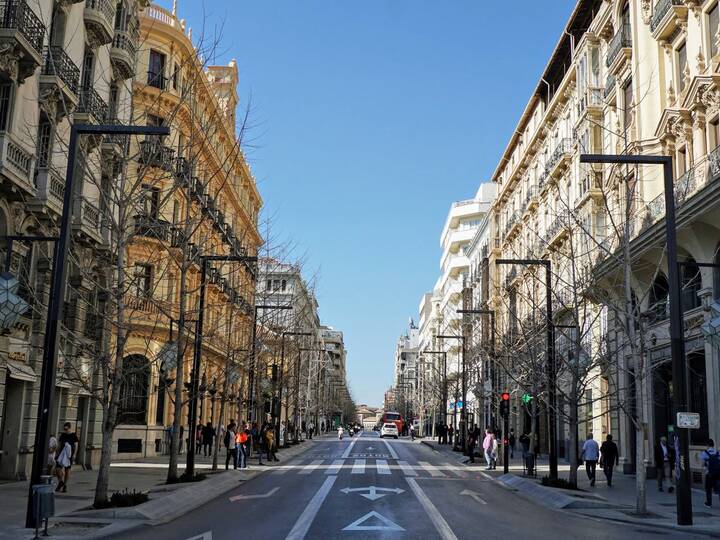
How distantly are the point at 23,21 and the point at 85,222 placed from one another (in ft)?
24.7

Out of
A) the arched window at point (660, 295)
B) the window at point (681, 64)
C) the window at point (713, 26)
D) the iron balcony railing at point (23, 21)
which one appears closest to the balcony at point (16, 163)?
the iron balcony railing at point (23, 21)

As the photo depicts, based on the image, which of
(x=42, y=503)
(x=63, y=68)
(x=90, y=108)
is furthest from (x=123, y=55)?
(x=42, y=503)

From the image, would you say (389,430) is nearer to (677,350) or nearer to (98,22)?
(98,22)

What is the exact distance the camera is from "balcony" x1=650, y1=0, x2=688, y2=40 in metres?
28.5

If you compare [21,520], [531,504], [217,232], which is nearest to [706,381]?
[531,504]

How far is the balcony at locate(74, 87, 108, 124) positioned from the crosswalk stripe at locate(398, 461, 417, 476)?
16.5 m

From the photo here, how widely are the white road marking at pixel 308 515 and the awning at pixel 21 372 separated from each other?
29.3 ft

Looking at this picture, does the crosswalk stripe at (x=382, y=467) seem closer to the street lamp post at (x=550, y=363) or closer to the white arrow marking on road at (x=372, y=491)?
the street lamp post at (x=550, y=363)

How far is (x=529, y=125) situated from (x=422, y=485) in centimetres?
3708

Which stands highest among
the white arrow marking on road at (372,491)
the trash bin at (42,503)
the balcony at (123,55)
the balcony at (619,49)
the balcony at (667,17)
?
the balcony at (619,49)

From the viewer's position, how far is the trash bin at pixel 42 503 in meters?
13.4

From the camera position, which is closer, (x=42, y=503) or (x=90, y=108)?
(x=42, y=503)

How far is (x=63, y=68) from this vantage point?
25281mm

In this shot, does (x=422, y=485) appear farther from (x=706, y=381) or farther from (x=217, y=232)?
(x=217, y=232)
